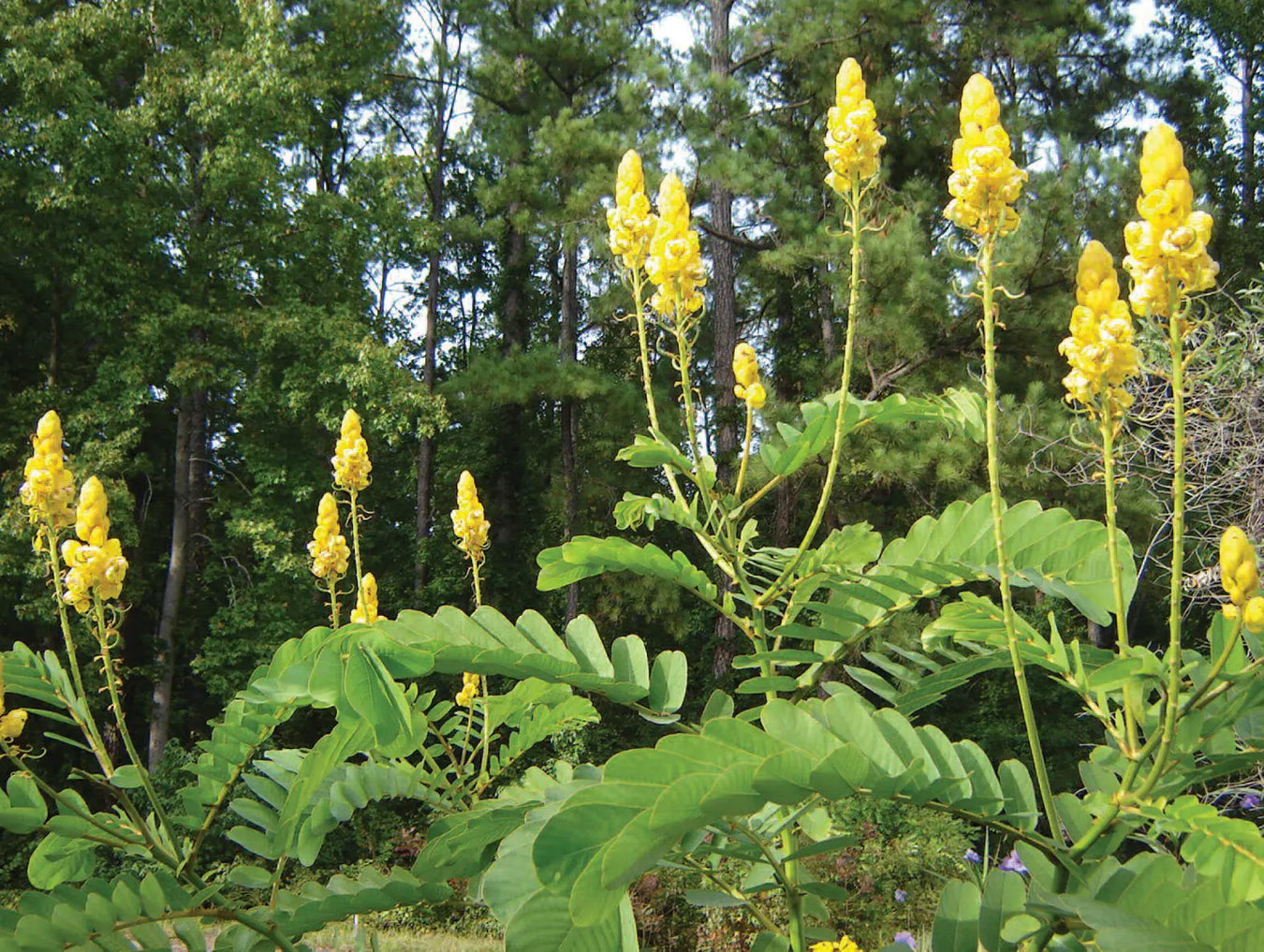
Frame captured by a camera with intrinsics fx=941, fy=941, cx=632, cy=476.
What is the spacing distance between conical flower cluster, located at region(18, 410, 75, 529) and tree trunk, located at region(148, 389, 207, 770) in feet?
30.0

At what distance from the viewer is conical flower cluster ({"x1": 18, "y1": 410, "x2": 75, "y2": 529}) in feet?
6.23

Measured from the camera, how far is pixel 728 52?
1198cm

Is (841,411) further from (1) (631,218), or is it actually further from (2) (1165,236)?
(1) (631,218)

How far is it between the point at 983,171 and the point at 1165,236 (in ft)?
0.61

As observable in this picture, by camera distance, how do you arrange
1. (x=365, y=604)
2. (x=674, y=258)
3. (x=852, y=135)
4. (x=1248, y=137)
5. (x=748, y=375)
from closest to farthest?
(x=852, y=135) → (x=674, y=258) → (x=748, y=375) → (x=365, y=604) → (x=1248, y=137)

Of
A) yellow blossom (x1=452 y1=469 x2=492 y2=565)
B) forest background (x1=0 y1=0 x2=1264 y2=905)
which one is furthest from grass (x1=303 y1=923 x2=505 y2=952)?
yellow blossom (x1=452 y1=469 x2=492 y2=565)

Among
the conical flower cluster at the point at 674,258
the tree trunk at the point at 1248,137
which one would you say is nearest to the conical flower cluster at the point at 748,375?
the conical flower cluster at the point at 674,258

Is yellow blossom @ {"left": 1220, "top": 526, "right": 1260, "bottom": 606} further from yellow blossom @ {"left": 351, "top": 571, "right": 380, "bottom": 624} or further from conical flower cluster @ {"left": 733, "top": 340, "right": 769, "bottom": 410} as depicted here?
yellow blossom @ {"left": 351, "top": 571, "right": 380, "bottom": 624}

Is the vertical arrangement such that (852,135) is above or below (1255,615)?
above

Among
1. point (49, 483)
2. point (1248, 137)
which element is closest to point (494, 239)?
point (1248, 137)

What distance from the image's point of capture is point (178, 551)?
35.2 feet

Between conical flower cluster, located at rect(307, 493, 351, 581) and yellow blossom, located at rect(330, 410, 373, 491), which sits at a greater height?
yellow blossom, located at rect(330, 410, 373, 491)

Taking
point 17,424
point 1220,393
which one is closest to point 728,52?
point 1220,393

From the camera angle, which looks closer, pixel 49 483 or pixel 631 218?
pixel 631 218
